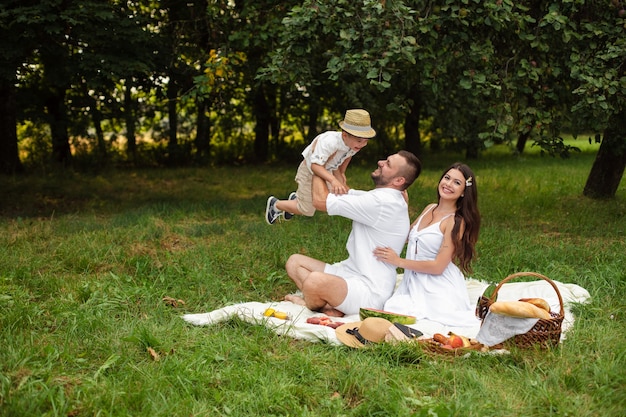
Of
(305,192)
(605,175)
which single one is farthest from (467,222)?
(605,175)

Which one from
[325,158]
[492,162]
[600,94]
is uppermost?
[600,94]

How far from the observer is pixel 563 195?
11547 millimetres

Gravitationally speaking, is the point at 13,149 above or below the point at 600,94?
below

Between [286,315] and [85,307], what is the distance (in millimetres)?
1650

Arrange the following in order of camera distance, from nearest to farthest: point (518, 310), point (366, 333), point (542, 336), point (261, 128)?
1. point (518, 310)
2. point (542, 336)
3. point (366, 333)
4. point (261, 128)

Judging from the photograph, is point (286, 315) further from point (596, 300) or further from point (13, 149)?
point (13, 149)

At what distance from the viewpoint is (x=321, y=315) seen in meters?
5.34

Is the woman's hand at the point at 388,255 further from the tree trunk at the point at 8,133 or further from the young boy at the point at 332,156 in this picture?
the tree trunk at the point at 8,133

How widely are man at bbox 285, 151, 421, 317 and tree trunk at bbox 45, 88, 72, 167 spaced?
10220 mm

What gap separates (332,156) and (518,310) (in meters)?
2.21

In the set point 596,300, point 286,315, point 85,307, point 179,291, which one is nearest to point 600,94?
point 596,300

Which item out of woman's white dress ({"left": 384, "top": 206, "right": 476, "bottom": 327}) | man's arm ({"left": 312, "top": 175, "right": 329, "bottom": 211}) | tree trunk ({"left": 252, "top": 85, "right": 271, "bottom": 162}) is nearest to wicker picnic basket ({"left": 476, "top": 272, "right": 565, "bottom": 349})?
woman's white dress ({"left": 384, "top": 206, "right": 476, "bottom": 327})

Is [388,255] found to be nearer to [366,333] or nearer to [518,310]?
[366,333]

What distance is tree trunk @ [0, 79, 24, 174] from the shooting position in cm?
1229
